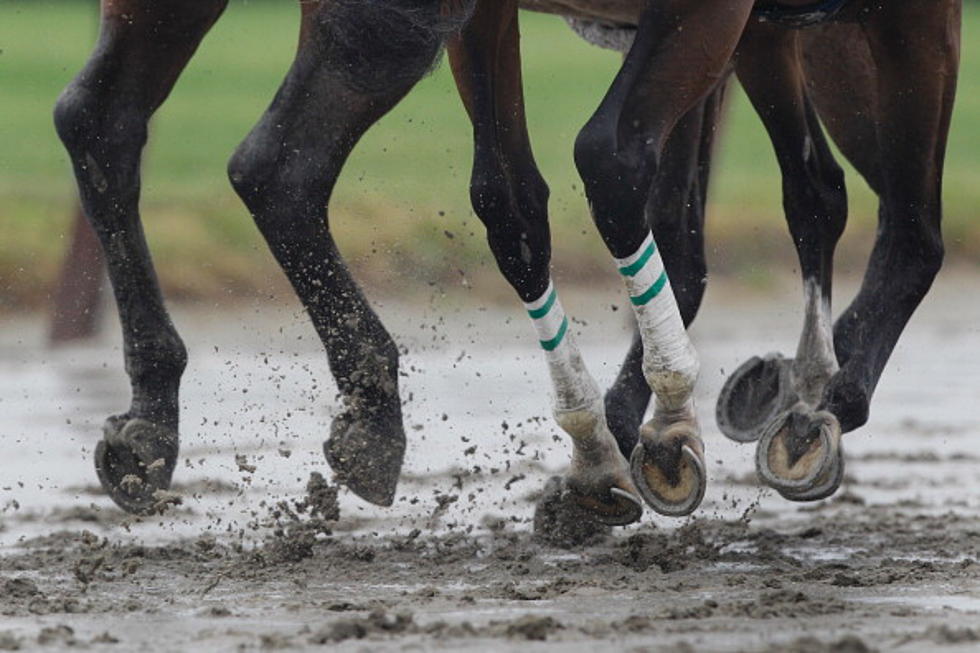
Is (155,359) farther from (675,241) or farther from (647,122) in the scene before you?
(647,122)

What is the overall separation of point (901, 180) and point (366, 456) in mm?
1602

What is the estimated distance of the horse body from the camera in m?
4.89

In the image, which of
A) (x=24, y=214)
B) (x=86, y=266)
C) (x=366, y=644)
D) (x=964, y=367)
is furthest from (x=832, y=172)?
(x=24, y=214)

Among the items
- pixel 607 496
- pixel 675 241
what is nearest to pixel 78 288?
pixel 675 241

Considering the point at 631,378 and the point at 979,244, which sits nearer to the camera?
the point at 631,378

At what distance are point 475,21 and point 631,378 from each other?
1252 mm

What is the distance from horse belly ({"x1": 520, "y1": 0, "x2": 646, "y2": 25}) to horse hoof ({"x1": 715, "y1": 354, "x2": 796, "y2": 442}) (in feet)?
3.86

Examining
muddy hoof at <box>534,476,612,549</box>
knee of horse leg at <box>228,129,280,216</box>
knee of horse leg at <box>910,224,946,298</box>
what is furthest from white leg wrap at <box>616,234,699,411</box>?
knee of horse leg at <box>910,224,946,298</box>

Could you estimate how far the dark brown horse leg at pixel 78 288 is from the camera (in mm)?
10008

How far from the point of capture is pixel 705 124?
657cm

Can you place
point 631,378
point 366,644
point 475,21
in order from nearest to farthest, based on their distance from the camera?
point 366,644
point 475,21
point 631,378

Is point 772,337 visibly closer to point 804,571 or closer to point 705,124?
point 705,124

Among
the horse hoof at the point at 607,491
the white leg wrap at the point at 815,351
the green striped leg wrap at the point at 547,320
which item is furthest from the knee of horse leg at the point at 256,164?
the white leg wrap at the point at 815,351

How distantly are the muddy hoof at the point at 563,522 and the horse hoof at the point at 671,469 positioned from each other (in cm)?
45
